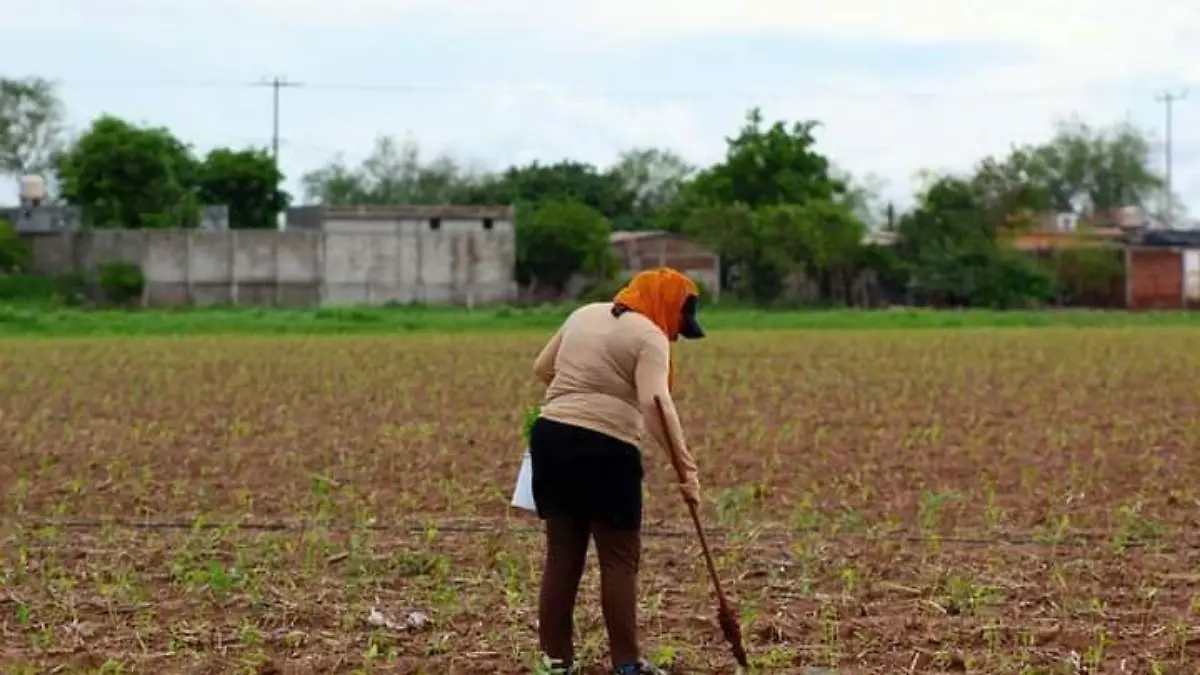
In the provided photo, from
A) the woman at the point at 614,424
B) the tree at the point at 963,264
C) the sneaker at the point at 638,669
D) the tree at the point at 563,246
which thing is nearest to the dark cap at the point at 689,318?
the woman at the point at 614,424

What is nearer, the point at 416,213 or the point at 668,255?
the point at 416,213

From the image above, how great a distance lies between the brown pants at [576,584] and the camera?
7535 mm

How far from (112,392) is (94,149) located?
144ft

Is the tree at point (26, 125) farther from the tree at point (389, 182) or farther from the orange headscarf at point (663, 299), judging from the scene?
the orange headscarf at point (663, 299)

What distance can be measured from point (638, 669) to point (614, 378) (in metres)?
1.14

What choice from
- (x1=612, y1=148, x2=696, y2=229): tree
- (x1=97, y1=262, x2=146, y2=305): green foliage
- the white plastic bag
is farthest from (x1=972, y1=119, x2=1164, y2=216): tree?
the white plastic bag

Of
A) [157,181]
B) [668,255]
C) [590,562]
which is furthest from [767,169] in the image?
[590,562]

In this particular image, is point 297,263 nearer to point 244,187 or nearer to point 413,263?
point 413,263

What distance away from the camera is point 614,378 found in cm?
740

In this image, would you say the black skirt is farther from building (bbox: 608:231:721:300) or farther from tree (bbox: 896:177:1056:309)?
building (bbox: 608:231:721:300)

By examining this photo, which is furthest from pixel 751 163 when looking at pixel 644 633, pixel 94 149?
pixel 644 633

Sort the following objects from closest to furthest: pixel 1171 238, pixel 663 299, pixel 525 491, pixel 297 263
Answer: pixel 663 299 < pixel 525 491 < pixel 297 263 < pixel 1171 238

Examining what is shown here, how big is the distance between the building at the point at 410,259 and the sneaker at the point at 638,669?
53.8m

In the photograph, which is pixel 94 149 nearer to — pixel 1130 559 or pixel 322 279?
pixel 322 279
